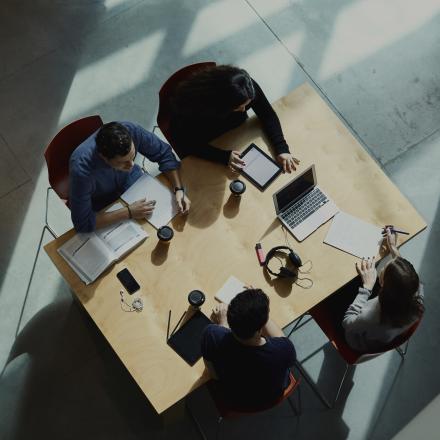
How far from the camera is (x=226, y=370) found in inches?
101

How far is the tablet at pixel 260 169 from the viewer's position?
317 centimetres

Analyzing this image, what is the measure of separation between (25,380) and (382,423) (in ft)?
7.28

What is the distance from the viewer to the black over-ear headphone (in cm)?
293

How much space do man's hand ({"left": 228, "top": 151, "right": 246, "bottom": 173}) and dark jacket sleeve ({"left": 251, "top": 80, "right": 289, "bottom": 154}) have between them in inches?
8.6

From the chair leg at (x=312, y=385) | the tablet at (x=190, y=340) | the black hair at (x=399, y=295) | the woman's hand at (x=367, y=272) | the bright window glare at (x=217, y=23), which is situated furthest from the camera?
the bright window glare at (x=217, y=23)

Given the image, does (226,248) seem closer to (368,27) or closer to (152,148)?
(152,148)

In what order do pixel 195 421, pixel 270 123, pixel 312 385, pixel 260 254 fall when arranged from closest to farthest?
1. pixel 260 254
2. pixel 270 123
3. pixel 195 421
4. pixel 312 385

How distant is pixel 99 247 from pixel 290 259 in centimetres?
100

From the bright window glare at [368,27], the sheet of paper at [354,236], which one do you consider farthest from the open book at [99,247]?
the bright window glare at [368,27]

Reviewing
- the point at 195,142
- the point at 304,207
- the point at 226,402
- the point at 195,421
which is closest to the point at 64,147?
the point at 195,142

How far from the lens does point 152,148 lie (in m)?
3.19

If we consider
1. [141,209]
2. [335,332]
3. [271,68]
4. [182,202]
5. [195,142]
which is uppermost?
[271,68]

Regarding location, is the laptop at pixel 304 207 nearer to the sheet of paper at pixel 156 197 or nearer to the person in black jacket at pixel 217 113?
the person in black jacket at pixel 217 113

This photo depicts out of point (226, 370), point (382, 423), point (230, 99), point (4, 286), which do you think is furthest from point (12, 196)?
point (382, 423)
